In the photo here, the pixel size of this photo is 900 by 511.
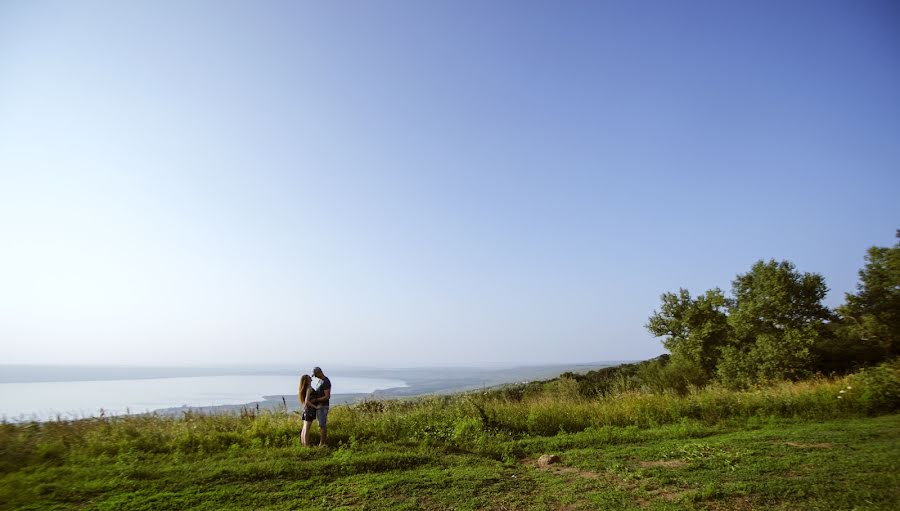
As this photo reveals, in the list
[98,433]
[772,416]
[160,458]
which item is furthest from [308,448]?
[772,416]

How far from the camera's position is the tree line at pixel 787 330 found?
20562mm

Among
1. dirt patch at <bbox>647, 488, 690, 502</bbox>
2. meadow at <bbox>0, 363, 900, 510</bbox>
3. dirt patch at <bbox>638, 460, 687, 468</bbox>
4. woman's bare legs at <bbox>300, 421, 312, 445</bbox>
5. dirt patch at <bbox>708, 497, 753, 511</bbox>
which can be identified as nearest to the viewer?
dirt patch at <bbox>708, 497, 753, 511</bbox>

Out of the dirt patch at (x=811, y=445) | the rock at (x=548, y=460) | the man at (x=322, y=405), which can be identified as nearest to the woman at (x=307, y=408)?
the man at (x=322, y=405)

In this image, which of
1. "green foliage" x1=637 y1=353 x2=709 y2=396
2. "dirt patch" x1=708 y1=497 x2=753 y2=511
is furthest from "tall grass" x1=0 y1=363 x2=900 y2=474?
"green foliage" x1=637 y1=353 x2=709 y2=396

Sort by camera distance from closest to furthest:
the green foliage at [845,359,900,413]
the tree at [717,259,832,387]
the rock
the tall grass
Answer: the rock
the tall grass
the green foliage at [845,359,900,413]
the tree at [717,259,832,387]

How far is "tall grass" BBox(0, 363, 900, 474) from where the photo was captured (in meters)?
10.0

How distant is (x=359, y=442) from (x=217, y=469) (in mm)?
3458

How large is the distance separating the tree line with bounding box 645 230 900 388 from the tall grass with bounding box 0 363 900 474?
558cm

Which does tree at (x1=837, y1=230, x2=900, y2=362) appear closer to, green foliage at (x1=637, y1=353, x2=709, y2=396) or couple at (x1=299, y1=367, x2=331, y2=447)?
green foliage at (x1=637, y1=353, x2=709, y2=396)

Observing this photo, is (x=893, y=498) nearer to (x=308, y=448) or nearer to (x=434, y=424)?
(x=434, y=424)

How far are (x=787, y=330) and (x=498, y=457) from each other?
64.7 feet

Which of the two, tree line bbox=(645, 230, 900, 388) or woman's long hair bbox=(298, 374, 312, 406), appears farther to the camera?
tree line bbox=(645, 230, 900, 388)

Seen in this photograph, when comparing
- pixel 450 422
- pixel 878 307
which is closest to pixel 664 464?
pixel 450 422

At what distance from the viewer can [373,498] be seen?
22.8 ft
